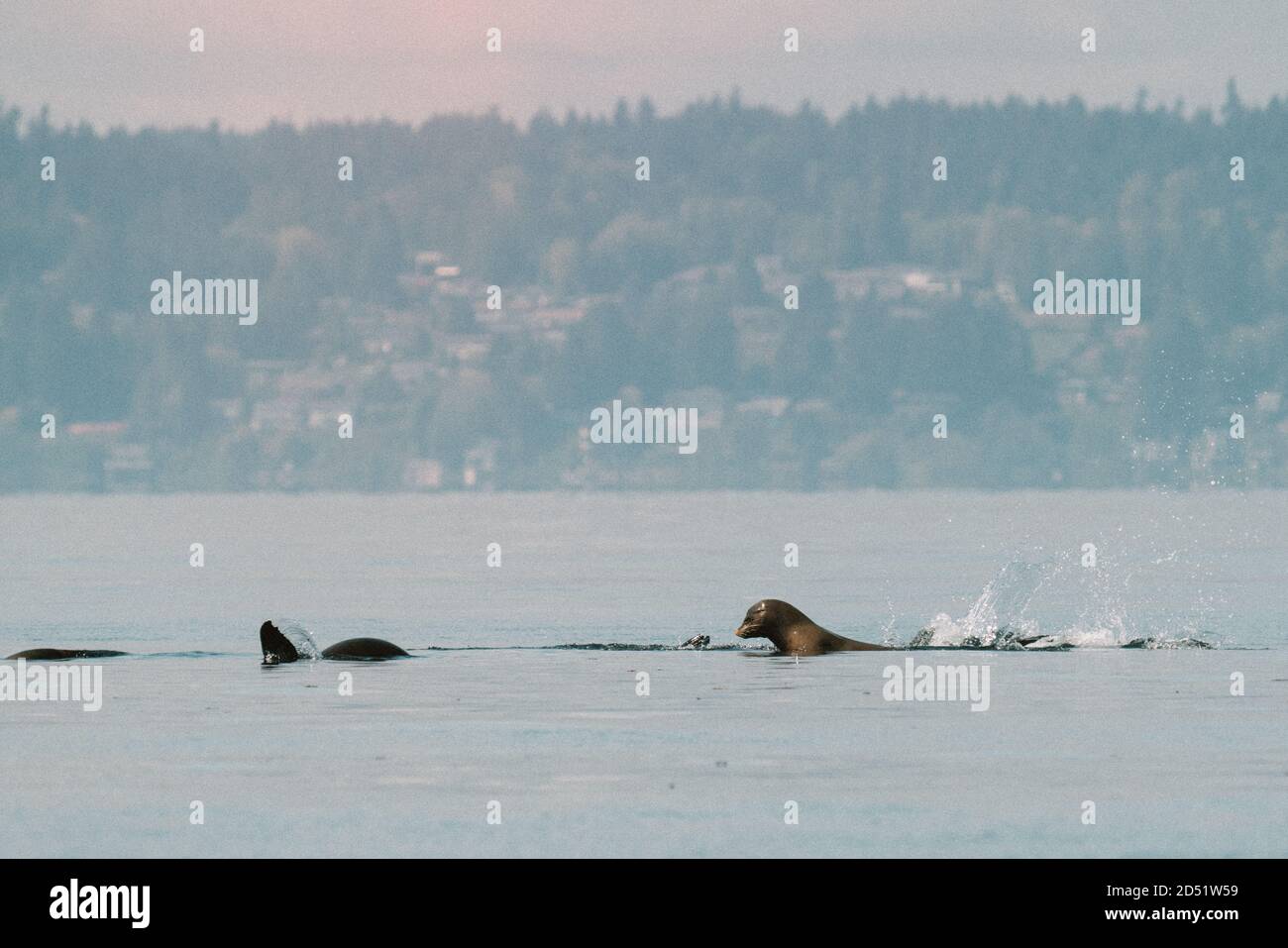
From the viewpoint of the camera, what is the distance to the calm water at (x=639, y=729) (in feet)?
76.0

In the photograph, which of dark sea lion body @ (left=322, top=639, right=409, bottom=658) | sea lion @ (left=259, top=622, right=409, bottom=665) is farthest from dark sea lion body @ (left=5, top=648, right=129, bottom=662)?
dark sea lion body @ (left=322, top=639, right=409, bottom=658)

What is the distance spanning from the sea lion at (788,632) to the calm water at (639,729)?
62 cm

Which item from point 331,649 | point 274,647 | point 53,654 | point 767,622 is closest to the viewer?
point 53,654

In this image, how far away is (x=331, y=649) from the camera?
131 feet

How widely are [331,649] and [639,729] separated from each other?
427 inches

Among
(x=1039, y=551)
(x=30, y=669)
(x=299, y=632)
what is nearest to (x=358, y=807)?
Answer: (x=30, y=669)
